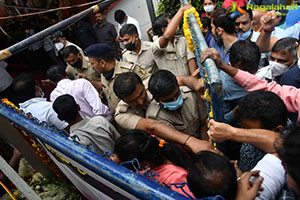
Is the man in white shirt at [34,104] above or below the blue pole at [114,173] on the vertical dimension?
below

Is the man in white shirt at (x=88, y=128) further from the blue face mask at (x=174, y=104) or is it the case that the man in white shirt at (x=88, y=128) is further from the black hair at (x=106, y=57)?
the black hair at (x=106, y=57)

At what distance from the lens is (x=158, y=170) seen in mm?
1442

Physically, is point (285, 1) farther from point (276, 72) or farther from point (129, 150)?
point (129, 150)

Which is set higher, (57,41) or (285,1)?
(57,41)

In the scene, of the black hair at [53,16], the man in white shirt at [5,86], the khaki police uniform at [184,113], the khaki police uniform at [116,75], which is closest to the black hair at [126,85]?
the khaki police uniform at [184,113]

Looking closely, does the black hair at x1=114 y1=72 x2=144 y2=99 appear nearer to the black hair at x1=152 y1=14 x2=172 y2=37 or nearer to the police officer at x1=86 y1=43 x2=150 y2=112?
the police officer at x1=86 y1=43 x2=150 y2=112

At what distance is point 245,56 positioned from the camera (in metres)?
1.87

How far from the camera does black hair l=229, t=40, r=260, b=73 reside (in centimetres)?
187

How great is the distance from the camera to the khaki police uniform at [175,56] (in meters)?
2.77

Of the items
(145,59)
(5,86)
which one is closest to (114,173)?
(145,59)

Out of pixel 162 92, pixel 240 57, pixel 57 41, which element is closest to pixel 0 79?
pixel 57 41

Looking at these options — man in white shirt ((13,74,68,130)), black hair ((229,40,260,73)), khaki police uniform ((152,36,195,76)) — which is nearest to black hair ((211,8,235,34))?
khaki police uniform ((152,36,195,76))

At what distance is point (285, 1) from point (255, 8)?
2.35 feet

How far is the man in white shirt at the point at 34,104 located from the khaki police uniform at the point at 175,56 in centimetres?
156
